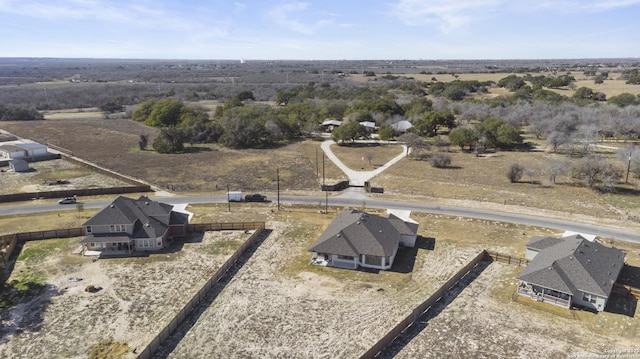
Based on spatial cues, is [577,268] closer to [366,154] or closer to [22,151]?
[366,154]

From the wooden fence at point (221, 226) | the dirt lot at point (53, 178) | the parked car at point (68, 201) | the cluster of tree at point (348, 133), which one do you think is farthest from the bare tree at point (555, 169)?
the parked car at point (68, 201)

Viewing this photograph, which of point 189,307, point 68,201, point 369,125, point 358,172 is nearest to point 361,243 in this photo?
point 189,307

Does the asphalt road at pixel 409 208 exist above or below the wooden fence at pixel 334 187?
below

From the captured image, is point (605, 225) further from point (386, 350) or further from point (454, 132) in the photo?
point (454, 132)

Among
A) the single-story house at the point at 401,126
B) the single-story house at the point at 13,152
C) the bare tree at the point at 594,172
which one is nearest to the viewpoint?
the bare tree at the point at 594,172

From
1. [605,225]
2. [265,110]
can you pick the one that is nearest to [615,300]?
[605,225]

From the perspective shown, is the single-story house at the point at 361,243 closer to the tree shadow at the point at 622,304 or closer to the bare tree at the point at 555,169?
the tree shadow at the point at 622,304
